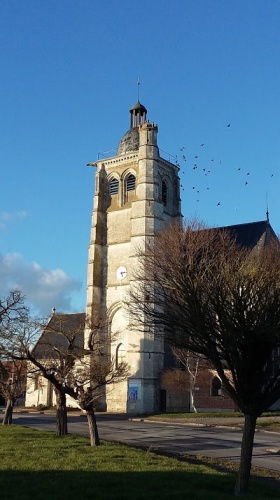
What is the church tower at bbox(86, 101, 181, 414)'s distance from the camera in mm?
43500

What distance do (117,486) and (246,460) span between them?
267cm

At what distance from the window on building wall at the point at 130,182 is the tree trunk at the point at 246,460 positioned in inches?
1564

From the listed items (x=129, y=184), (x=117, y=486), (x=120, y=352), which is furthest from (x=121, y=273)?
(x=117, y=486)

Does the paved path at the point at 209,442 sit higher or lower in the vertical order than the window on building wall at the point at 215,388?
lower

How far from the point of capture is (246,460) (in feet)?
35.4

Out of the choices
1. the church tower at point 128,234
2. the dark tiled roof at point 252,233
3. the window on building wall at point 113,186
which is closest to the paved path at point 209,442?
the church tower at point 128,234

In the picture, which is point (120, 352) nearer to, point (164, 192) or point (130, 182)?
point (164, 192)

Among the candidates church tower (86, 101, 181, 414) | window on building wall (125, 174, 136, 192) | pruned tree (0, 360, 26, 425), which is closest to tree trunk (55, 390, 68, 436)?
pruned tree (0, 360, 26, 425)

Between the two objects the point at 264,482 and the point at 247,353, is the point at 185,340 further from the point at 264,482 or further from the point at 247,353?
the point at 264,482

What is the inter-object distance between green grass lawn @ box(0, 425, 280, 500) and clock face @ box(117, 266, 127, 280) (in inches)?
1241

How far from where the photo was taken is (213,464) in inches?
615

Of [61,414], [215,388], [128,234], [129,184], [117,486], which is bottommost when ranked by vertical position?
[117,486]

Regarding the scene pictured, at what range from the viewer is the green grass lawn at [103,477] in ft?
31.8

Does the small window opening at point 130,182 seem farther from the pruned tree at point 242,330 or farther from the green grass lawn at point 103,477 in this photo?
the pruned tree at point 242,330
